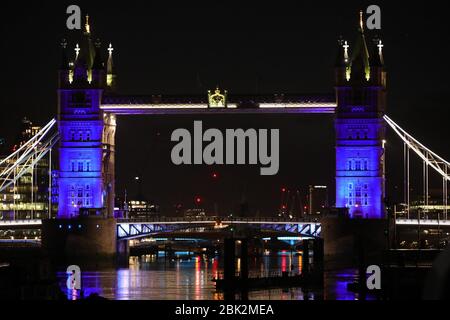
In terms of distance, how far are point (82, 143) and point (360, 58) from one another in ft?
69.0

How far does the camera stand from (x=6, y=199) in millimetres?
148500

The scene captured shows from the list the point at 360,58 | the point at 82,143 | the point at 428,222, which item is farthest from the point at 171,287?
the point at 360,58

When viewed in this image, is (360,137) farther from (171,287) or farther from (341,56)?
(171,287)

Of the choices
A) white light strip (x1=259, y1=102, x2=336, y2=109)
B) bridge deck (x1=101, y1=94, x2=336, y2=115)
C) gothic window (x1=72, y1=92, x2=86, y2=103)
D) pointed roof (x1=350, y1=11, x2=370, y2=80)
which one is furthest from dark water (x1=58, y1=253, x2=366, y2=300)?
pointed roof (x1=350, y1=11, x2=370, y2=80)

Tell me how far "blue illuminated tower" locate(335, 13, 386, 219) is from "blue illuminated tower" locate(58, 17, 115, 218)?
17.2m

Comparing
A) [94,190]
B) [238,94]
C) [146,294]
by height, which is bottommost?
[146,294]

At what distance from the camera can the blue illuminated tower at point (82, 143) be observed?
98438 mm

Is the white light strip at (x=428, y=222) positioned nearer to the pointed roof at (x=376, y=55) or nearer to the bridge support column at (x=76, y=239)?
the pointed roof at (x=376, y=55)

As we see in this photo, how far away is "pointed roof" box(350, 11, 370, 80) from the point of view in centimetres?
9700

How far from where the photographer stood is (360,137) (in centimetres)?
9694

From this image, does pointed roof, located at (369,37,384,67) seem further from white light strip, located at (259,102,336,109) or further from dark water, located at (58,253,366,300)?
dark water, located at (58,253,366,300)
